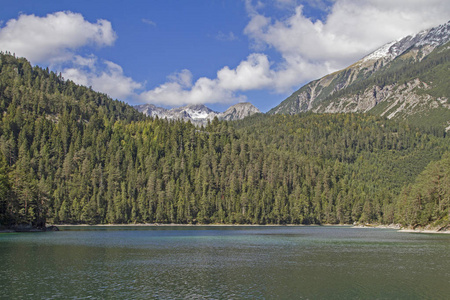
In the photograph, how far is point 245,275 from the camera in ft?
182

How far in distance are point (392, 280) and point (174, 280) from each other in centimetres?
2720

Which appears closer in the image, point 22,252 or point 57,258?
point 57,258

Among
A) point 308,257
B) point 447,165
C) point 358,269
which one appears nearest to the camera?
point 358,269

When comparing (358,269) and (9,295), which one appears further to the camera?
(358,269)

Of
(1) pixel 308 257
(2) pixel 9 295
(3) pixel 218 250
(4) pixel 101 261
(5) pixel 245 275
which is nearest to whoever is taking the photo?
(2) pixel 9 295

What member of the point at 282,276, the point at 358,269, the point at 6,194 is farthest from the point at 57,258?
the point at 6,194

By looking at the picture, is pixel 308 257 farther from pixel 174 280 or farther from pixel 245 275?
pixel 174 280

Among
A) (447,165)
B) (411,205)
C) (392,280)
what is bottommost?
(392,280)

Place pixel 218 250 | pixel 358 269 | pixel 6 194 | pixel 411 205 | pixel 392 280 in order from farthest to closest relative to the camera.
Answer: pixel 411 205
pixel 6 194
pixel 218 250
pixel 358 269
pixel 392 280

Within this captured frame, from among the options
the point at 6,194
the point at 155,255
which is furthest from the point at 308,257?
the point at 6,194

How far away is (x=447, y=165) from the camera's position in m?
135

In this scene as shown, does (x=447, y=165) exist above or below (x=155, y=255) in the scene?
above

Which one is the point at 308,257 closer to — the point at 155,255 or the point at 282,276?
the point at 282,276

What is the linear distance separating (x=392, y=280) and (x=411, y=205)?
4245 inches
